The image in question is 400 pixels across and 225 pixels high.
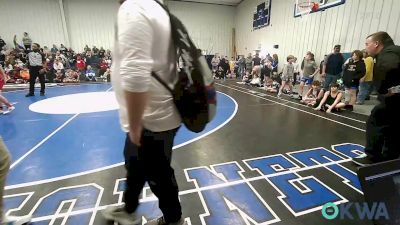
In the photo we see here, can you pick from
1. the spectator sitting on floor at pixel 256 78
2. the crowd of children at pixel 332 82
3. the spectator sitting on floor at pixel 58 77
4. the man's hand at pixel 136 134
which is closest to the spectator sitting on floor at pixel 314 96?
the crowd of children at pixel 332 82

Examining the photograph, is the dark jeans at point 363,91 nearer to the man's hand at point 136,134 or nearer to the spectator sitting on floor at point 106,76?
the man's hand at point 136,134

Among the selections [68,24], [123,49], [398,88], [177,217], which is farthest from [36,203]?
[68,24]

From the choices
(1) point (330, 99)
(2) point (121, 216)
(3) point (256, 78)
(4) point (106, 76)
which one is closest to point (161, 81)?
(2) point (121, 216)

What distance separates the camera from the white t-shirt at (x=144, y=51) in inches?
40.5

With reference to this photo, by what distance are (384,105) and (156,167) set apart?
2840mm

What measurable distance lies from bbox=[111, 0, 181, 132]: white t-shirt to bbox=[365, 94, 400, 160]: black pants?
272 centimetres

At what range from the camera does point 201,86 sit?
1235 mm

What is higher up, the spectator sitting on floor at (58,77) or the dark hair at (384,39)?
the dark hair at (384,39)

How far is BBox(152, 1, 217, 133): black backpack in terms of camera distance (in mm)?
1201

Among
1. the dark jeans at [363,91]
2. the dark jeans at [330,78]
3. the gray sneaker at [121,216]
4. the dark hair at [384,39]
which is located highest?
the dark hair at [384,39]

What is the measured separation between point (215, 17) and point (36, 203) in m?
19.0

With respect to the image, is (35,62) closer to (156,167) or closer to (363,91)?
(156,167)

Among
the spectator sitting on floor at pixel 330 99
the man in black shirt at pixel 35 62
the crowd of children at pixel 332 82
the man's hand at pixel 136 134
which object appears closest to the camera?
the man's hand at pixel 136 134

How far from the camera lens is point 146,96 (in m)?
1.12
